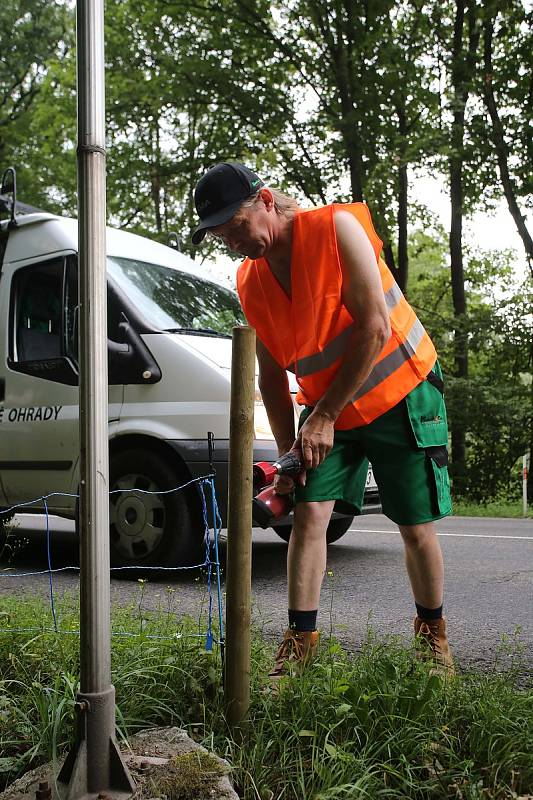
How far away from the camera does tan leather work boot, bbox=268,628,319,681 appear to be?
255 cm

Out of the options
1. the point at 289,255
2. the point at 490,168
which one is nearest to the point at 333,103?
the point at 490,168

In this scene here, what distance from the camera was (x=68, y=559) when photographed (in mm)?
6121

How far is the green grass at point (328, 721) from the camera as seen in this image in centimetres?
203

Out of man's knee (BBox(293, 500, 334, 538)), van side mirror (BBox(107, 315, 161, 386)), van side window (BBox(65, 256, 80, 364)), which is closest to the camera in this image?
man's knee (BBox(293, 500, 334, 538))

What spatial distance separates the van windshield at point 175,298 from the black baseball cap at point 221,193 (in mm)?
2718

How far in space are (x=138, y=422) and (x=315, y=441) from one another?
2.66 metres

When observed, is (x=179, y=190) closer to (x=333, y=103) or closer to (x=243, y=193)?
(x=333, y=103)

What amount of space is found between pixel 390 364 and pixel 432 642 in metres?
0.96

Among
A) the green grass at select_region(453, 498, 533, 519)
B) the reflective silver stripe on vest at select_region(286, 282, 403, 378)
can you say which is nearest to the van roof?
the reflective silver stripe on vest at select_region(286, 282, 403, 378)

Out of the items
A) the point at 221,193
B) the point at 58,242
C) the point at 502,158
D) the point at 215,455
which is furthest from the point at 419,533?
the point at 502,158

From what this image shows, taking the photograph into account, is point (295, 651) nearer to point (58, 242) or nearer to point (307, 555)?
point (307, 555)

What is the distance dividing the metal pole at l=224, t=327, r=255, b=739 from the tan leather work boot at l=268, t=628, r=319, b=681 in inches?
8.7

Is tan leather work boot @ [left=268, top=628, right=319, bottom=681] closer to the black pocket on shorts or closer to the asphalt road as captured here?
the asphalt road

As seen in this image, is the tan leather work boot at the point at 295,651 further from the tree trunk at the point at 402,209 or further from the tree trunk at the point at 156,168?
the tree trunk at the point at 156,168
